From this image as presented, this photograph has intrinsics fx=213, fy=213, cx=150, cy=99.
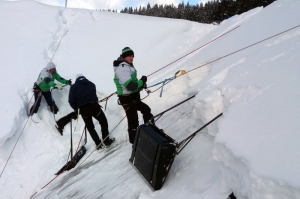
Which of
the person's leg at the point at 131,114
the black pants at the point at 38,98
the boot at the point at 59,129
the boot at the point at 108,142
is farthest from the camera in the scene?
the black pants at the point at 38,98

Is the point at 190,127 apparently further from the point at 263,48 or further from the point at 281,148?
the point at 281,148

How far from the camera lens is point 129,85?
3262 millimetres

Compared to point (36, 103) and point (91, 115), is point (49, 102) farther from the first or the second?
point (91, 115)

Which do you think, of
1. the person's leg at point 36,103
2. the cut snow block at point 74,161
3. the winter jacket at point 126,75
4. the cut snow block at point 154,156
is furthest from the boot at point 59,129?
the cut snow block at point 154,156

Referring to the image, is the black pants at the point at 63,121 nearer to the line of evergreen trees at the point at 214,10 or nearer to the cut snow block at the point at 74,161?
the cut snow block at the point at 74,161

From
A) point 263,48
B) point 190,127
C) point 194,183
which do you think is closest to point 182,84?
point 190,127

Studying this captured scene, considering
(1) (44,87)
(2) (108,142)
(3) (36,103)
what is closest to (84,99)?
(2) (108,142)

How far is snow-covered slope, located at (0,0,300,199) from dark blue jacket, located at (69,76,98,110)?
3.55 ft

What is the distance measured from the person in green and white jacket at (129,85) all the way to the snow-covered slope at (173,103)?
0.63 m

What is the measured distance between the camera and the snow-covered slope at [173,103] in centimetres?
176

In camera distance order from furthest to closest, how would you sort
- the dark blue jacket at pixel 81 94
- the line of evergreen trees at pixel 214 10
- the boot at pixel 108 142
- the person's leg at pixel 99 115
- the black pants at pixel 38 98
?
1. the line of evergreen trees at pixel 214 10
2. the black pants at pixel 38 98
3. the boot at pixel 108 142
4. the person's leg at pixel 99 115
5. the dark blue jacket at pixel 81 94

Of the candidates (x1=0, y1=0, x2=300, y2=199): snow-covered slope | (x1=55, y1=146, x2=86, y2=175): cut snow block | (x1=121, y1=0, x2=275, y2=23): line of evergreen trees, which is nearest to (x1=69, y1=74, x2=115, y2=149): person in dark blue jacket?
(x1=55, y1=146, x2=86, y2=175): cut snow block

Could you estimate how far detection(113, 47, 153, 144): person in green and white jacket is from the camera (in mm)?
3301

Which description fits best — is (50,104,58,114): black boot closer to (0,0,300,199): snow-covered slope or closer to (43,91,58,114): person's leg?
(43,91,58,114): person's leg
